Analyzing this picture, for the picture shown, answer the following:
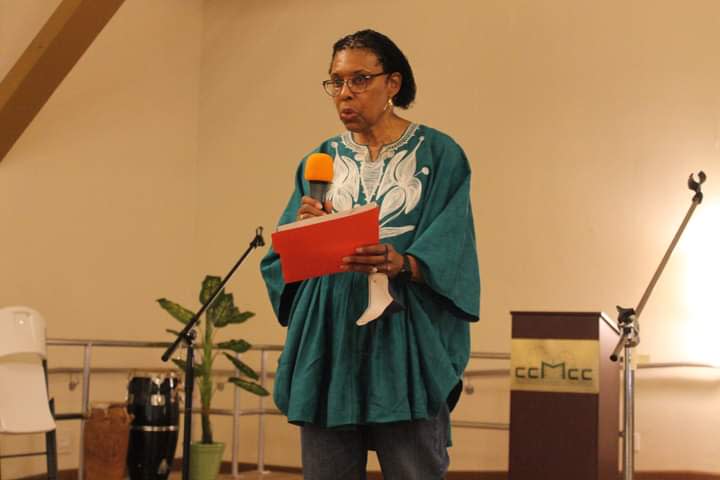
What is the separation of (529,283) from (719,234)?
106cm

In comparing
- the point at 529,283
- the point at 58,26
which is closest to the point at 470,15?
the point at 529,283

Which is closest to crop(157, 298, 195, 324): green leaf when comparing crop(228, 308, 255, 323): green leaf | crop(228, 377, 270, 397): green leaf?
crop(228, 308, 255, 323): green leaf

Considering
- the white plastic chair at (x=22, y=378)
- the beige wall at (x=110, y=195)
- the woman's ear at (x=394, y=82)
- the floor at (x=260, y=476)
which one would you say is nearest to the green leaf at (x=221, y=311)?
the beige wall at (x=110, y=195)

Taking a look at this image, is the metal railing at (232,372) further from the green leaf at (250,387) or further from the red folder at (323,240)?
the red folder at (323,240)

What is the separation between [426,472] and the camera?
5.84 feet

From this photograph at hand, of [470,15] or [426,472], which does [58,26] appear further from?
[426,472]

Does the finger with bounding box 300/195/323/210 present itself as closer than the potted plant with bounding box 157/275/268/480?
Yes

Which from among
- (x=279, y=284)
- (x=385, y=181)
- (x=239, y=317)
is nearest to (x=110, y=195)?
(x=239, y=317)

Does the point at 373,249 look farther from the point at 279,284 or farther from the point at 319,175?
the point at 279,284

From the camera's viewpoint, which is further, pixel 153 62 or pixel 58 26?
pixel 153 62

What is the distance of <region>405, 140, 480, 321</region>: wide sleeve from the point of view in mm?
1800

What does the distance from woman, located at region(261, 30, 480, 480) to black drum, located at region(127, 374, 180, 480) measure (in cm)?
347

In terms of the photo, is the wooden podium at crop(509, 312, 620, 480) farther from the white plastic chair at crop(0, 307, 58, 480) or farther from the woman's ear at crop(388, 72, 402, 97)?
the woman's ear at crop(388, 72, 402, 97)

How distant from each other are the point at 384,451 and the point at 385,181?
51 centimetres
